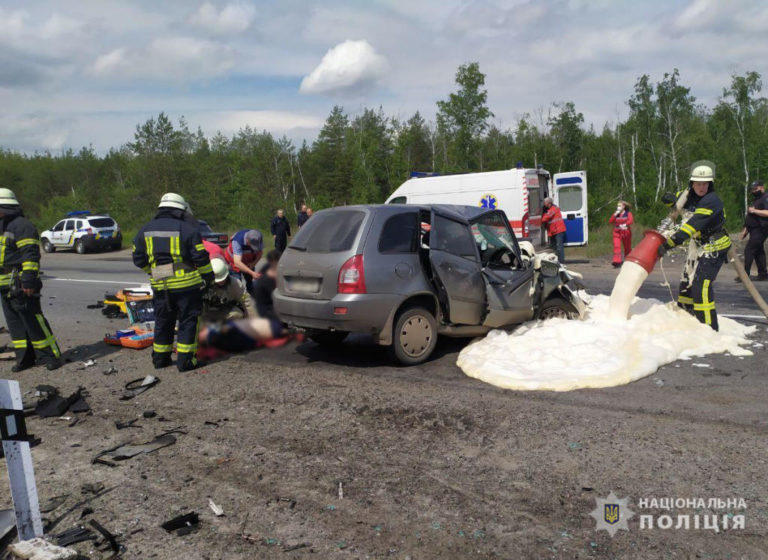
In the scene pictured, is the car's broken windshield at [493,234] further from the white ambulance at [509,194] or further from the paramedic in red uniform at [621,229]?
the paramedic in red uniform at [621,229]

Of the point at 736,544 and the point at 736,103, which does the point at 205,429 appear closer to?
the point at 736,544

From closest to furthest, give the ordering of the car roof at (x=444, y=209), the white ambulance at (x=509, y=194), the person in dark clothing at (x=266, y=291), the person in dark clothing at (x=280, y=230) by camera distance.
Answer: the car roof at (x=444, y=209)
the person in dark clothing at (x=266, y=291)
the white ambulance at (x=509, y=194)
the person in dark clothing at (x=280, y=230)

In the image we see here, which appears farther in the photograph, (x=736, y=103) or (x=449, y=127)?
(x=736, y=103)

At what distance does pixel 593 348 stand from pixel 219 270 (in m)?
Answer: 4.59

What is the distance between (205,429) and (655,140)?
142ft

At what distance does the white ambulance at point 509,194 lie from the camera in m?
16.3

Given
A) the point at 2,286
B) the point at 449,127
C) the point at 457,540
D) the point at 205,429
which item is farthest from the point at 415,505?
the point at 449,127

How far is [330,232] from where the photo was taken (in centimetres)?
641

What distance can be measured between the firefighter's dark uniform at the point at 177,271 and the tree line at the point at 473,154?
93.7 ft

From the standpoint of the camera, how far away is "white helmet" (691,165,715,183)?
7.05 m

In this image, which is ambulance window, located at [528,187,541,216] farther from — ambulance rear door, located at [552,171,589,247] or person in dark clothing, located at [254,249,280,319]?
person in dark clothing, located at [254,249,280,319]

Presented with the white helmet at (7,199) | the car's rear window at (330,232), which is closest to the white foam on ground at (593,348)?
the car's rear window at (330,232)

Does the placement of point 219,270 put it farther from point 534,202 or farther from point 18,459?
point 534,202

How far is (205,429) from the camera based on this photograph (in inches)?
188
